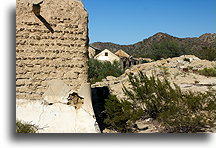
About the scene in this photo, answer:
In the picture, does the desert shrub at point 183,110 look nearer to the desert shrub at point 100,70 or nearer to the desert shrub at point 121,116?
the desert shrub at point 121,116

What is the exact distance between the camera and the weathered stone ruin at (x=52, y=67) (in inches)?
198

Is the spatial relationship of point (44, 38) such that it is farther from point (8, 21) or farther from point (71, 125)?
point (71, 125)

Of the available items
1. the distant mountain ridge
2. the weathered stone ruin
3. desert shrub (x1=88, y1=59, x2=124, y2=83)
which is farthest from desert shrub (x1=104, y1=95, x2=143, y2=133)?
the distant mountain ridge

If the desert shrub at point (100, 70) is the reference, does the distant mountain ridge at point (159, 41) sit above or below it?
above

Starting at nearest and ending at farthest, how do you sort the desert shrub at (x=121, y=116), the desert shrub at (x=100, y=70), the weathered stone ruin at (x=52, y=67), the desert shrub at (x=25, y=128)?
1. the desert shrub at (x=25, y=128)
2. the weathered stone ruin at (x=52, y=67)
3. the desert shrub at (x=121, y=116)
4. the desert shrub at (x=100, y=70)

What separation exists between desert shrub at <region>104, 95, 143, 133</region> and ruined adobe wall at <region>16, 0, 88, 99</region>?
1350mm

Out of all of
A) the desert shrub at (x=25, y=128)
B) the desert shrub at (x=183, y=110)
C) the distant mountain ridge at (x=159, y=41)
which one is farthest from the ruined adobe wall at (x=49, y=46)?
the distant mountain ridge at (x=159, y=41)

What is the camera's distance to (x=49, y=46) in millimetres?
5266

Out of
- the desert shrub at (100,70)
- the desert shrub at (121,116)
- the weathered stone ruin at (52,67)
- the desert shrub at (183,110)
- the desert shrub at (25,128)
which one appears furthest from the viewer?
the desert shrub at (100,70)

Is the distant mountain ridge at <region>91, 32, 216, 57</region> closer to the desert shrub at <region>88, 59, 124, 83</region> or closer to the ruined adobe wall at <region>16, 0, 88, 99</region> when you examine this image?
the desert shrub at <region>88, 59, 124, 83</region>

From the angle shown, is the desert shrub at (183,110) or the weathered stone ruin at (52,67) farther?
the desert shrub at (183,110)

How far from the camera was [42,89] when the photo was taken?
5133mm

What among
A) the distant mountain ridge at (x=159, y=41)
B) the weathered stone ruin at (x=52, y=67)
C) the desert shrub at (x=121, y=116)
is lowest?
the desert shrub at (x=121, y=116)
